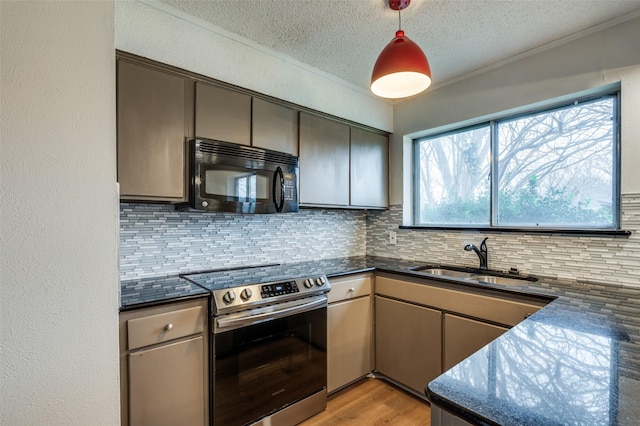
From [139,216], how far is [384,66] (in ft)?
5.39

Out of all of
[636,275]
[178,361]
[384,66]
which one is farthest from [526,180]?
[178,361]

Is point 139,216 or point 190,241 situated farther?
point 190,241

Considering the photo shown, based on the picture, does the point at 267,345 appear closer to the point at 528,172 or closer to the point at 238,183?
the point at 238,183

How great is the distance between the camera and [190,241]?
2.12m

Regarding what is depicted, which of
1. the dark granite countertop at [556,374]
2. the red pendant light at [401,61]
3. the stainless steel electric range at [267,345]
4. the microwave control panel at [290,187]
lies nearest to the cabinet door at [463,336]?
the dark granite countertop at [556,374]

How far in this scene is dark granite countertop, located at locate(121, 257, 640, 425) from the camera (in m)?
0.62

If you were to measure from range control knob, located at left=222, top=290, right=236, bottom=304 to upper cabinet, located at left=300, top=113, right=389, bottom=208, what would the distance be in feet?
3.13

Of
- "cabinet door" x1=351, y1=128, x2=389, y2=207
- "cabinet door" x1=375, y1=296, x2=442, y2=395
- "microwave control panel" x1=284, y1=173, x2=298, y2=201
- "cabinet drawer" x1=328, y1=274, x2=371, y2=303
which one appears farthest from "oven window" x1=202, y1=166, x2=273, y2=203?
"cabinet door" x1=375, y1=296, x2=442, y2=395

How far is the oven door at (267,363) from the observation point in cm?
164

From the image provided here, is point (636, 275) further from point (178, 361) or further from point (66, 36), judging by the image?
point (66, 36)

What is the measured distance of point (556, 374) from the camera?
768 mm

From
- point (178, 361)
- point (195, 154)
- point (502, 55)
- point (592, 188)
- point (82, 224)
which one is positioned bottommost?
point (178, 361)

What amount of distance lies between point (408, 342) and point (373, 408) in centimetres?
50

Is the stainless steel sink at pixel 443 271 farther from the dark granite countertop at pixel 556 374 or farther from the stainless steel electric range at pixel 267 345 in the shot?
the dark granite countertop at pixel 556 374
